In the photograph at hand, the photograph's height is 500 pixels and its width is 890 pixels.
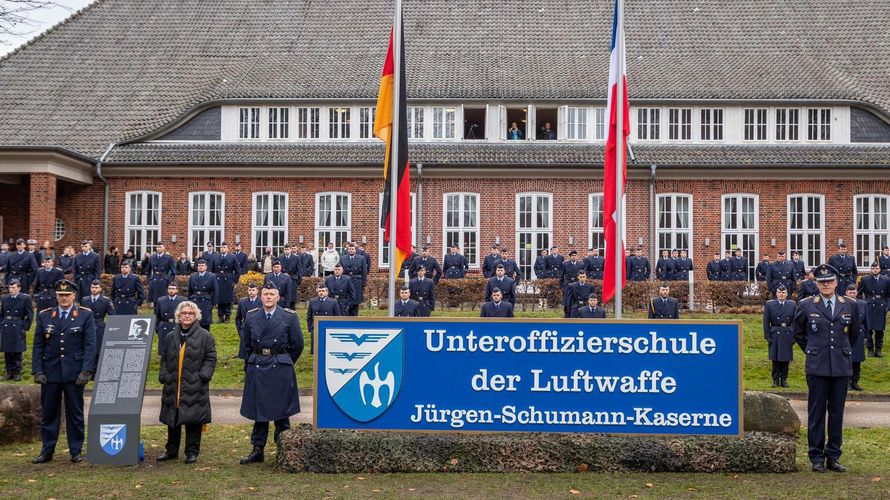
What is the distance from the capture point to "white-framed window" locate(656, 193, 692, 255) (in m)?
28.4

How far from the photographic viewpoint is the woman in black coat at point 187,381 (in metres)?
9.72

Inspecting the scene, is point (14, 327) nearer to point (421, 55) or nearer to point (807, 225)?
point (421, 55)

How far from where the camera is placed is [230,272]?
21578 millimetres

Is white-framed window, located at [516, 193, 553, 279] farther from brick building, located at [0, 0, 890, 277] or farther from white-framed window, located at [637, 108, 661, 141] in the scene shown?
white-framed window, located at [637, 108, 661, 141]

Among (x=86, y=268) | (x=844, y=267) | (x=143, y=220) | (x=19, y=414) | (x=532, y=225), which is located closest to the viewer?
(x=19, y=414)

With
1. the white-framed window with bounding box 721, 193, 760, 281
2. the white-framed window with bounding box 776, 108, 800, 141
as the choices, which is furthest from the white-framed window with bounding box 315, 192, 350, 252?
the white-framed window with bounding box 776, 108, 800, 141

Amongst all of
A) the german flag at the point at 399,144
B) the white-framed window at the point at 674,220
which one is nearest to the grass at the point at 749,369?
the german flag at the point at 399,144

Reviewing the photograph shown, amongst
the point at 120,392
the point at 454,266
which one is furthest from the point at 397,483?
the point at 454,266

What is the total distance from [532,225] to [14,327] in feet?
54.9

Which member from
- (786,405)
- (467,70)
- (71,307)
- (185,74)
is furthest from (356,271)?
(185,74)

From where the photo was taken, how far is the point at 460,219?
2864 centimetres

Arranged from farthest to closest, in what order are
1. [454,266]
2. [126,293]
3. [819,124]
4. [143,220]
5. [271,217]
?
1. [819,124]
2. [143,220]
3. [271,217]
4. [454,266]
5. [126,293]

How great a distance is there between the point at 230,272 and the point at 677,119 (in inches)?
629

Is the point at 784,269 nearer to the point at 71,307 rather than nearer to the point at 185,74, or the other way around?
the point at 71,307
